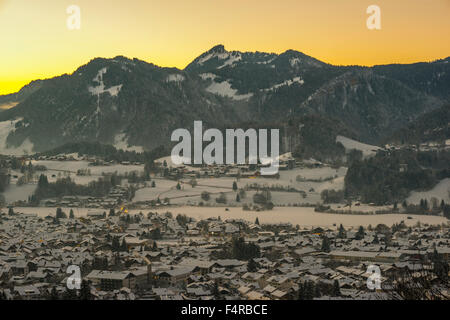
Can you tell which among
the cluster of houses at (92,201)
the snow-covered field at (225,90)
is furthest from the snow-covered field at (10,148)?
the cluster of houses at (92,201)

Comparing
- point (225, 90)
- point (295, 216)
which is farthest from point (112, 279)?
point (225, 90)

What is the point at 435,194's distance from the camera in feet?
110

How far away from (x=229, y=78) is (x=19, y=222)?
8800 centimetres

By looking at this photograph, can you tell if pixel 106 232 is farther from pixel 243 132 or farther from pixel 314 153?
pixel 243 132

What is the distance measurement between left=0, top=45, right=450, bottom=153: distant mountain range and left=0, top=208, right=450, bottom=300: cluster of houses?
47.8 meters

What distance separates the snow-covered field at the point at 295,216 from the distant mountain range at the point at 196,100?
41.4m

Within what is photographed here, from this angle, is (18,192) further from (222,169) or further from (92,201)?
(222,169)

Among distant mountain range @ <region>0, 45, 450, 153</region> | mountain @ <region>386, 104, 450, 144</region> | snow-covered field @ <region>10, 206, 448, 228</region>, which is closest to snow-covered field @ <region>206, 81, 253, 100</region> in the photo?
distant mountain range @ <region>0, 45, 450, 153</region>

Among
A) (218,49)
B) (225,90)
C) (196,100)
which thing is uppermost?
(218,49)

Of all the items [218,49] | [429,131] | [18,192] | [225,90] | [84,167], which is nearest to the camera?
[18,192]

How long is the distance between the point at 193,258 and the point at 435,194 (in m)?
18.8

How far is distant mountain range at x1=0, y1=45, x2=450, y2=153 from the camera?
80.2m

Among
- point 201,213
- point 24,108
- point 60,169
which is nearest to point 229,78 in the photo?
point 24,108

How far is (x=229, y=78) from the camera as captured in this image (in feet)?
366
